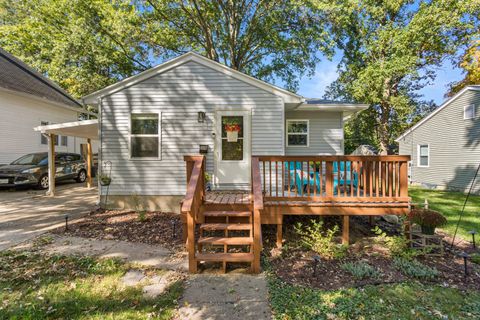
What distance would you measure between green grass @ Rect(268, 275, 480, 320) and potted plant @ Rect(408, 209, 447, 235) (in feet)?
4.08

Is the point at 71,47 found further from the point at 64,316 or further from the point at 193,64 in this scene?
the point at 64,316

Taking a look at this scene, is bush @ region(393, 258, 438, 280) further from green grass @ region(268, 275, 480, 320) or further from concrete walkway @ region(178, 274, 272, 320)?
concrete walkway @ region(178, 274, 272, 320)

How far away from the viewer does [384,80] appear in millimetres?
14914

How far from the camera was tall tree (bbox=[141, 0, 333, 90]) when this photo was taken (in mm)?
12445

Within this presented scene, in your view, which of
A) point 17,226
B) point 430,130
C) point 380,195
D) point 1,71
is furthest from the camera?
point 430,130

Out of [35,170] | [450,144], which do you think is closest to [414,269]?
[35,170]

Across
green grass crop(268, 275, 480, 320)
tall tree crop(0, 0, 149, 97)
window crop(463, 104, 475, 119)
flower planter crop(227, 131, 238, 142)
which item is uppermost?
tall tree crop(0, 0, 149, 97)

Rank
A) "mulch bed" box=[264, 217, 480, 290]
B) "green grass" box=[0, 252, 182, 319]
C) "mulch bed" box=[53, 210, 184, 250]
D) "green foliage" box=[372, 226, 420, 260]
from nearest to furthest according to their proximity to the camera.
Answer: "green grass" box=[0, 252, 182, 319] < "mulch bed" box=[264, 217, 480, 290] < "green foliage" box=[372, 226, 420, 260] < "mulch bed" box=[53, 210, 184, 250]

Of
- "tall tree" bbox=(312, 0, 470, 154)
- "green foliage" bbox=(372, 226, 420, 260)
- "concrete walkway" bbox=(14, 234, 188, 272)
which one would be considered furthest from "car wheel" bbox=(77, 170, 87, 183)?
"tall tree" bbox=(312, 0, 470, 154)

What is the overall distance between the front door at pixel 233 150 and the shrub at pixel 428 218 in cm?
374

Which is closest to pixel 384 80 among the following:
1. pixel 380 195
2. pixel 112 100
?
pixel 380 195

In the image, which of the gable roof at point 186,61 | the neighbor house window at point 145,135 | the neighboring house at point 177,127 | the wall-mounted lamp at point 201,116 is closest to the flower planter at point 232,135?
the neighboring house at point 177,127

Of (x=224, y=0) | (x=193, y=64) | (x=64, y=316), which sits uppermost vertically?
(x=224, y=0)

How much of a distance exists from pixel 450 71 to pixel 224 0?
54.8ft
